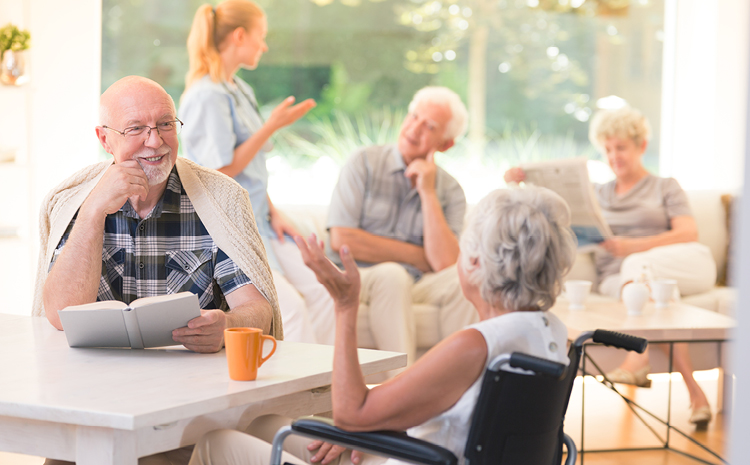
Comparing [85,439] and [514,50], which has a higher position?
[514,50]

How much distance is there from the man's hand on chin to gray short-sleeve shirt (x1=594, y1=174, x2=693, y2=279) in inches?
102

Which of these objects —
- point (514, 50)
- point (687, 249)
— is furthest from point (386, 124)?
point (687, 249)

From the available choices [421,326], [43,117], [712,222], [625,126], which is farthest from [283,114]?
[712,222]

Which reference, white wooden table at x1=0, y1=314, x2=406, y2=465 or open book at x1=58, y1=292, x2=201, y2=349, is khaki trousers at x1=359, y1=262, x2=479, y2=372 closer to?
white wooden table at x1=0, y1=314, x2=406, y2=465

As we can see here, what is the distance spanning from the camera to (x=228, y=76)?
3041 millimetres

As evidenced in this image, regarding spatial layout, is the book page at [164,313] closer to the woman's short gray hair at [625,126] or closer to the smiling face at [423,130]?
the smiling face at [423,130]

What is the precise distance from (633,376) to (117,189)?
2317 millimetres

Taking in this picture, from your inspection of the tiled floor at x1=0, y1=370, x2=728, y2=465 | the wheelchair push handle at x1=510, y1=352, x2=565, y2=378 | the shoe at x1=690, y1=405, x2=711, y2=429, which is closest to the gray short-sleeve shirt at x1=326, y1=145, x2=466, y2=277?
the tiled floor at x1=0, y1=370, x2=728, y2=465

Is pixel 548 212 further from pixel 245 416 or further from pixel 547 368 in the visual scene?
pixel 245 416

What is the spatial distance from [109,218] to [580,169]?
232cm

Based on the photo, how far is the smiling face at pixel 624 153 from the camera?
3.60m

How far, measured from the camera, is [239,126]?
9.81ft

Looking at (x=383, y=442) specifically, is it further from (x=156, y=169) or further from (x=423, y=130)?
(x=423, y=130)

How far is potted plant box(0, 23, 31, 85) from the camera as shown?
358 cm
